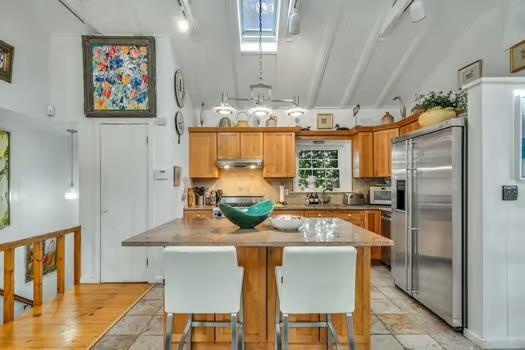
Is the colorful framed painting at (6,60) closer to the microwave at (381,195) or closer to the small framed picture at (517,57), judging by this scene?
the microwave at (381,195)

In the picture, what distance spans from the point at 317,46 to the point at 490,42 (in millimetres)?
1970

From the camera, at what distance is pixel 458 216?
2.50m

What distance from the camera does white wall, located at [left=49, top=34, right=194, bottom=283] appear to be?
3.81 metres

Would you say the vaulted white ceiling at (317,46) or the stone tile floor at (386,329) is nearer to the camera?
the stone tile floor at (386,329)

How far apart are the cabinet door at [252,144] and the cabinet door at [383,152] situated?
6.16 ft

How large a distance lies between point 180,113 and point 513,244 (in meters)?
3.97

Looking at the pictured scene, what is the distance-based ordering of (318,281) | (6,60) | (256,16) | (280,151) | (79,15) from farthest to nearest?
(280,151) → (256,16) → (79,15) → (6,60) → (318,281)

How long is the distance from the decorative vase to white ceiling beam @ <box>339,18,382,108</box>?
1.43 metres

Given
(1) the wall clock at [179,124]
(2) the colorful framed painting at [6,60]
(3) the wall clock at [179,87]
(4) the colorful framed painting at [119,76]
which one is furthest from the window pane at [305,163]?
(2) the colorful framed painting at [6,60]

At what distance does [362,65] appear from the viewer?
4.30m

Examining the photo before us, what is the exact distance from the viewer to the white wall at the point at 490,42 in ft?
10.1

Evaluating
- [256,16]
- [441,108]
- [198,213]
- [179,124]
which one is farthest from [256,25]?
[198,213]

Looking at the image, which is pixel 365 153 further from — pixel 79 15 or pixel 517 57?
pixel 79 15

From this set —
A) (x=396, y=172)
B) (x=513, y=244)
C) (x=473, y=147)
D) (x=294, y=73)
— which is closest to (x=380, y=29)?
(x=294, y=73)
